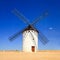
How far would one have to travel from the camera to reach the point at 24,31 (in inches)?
1624

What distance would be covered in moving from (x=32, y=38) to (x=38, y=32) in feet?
6.08

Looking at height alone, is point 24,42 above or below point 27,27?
below

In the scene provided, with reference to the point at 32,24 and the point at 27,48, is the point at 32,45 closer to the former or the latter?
the point at 27,48

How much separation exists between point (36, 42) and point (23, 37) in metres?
2.42

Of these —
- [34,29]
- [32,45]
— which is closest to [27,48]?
[32,45]

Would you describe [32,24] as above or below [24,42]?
above

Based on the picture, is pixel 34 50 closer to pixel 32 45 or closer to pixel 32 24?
pixel 32 45

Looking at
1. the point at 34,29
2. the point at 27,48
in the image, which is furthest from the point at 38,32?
the point at 27,48

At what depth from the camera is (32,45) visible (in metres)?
40.8

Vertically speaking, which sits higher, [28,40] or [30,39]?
[30,39]

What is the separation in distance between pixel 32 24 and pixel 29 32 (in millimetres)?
2536

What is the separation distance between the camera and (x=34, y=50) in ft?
137

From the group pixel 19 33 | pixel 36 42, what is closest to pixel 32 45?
pixel 36 42

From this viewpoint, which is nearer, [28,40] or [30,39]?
[28,40]
